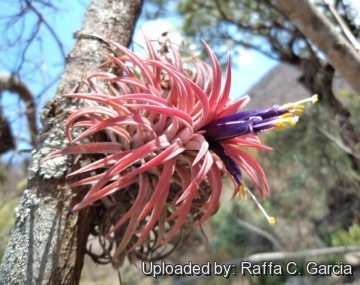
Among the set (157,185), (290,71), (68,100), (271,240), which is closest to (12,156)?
(68,100)

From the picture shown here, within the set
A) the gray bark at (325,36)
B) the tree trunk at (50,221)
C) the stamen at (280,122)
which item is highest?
the gray bark at (325,36)

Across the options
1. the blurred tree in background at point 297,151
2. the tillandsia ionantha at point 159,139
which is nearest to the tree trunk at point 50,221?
the tillandsia ionantha at point 159,139

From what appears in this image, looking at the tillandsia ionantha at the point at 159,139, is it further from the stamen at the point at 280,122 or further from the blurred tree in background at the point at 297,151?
the blurred tree in background at the point at 297,151

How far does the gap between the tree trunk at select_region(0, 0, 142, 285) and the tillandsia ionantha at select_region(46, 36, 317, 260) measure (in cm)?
3

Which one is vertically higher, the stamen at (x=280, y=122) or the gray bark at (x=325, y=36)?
the gray bark at (x=325, y=36)

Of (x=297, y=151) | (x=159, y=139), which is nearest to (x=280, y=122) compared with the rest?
(x=159, y=139)

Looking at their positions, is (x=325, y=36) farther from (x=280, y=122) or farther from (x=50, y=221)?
(x=50, y=221)

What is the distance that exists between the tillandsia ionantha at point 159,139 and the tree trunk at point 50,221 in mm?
35

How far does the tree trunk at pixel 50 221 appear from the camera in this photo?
615 millimetres

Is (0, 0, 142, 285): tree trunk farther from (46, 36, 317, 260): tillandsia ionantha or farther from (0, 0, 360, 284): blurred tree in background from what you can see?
(0, 0, 360, 284): blurred tree in background

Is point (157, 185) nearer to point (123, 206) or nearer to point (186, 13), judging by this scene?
point (123, 206)

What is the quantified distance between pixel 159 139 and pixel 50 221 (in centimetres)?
21

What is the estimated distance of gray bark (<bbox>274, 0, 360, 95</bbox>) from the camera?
0.71m

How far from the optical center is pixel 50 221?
64 cm
